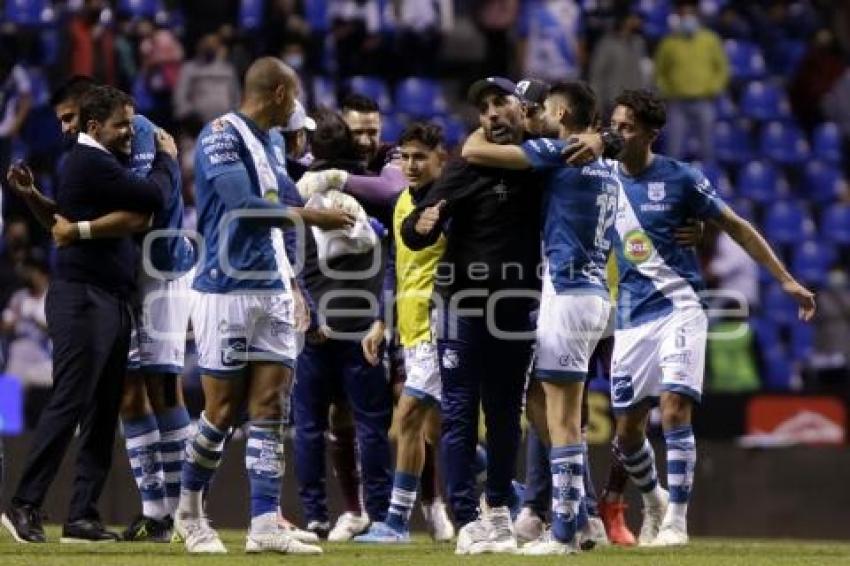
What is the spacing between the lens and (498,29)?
2495cm

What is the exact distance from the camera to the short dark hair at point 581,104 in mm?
11789

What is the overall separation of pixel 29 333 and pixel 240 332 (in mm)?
7763

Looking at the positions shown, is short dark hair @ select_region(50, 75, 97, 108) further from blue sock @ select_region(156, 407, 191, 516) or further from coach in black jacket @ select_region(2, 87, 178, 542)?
blue sock @ select_region(156, 407, 191, 516)

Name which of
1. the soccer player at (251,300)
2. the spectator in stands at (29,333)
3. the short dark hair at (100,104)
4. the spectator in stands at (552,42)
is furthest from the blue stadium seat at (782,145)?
the soccer player at (251,300)

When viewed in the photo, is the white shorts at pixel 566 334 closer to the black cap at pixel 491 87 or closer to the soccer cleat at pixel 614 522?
the black cap at pixel 491 87

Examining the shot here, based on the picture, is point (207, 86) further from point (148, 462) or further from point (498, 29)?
point (148, 462)

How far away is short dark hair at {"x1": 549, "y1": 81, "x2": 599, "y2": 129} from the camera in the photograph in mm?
11789

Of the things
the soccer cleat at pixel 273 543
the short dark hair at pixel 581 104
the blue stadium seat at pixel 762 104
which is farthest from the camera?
the blue stadium seat at pixel 762 104

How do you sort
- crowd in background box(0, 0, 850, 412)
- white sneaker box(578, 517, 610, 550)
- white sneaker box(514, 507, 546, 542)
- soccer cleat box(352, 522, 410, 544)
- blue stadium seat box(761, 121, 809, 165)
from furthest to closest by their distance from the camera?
blue stadium seat box(761, 121, 809, 165), crowd in background box(0, 0, 850, 412), soccer cleat box(352, 522, 410, 544), white sneaker box(578, 517, 610, 550), white sneaker box(514, 507, 546, 542)

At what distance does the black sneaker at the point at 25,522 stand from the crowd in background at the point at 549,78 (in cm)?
667

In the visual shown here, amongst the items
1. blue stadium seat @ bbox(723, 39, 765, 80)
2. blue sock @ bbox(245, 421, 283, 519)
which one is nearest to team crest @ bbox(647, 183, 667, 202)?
blue sock @ bbox(245, 421, 283, 519)

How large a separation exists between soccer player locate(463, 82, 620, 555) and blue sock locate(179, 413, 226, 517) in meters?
1.67

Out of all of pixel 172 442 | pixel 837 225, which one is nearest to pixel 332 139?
pixel 172 442

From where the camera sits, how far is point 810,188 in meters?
25.0
